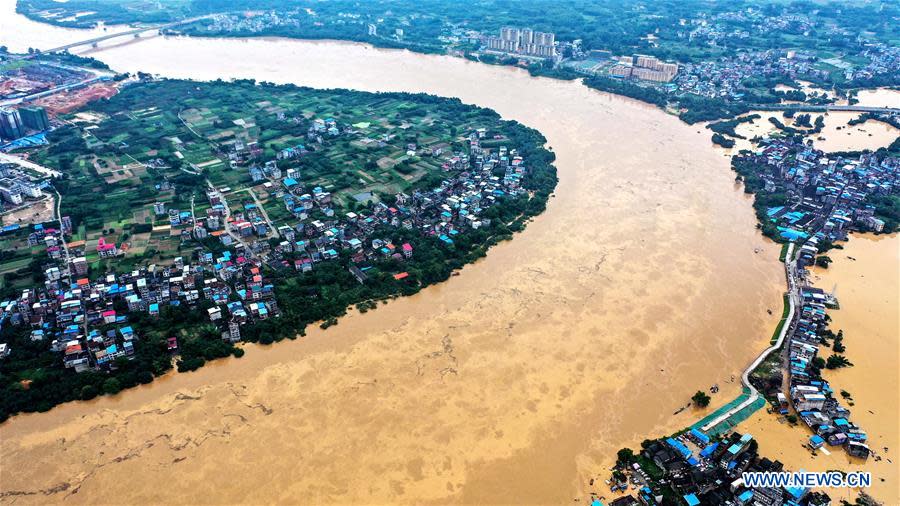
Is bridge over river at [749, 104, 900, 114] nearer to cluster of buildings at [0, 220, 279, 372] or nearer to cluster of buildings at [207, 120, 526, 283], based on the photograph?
cluster of buildings at [207, 120, 526, 283]

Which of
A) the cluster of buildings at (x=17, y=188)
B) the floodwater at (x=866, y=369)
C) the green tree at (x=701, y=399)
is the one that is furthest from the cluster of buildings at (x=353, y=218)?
the floodwater at (x=866, y=369)

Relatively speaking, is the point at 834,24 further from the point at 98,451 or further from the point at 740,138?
the point at 98,451

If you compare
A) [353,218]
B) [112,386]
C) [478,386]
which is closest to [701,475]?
[478,386]

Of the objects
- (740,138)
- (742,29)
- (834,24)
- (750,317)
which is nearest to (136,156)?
(750,317)

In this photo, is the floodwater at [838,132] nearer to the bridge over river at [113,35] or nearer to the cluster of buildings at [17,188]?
the cluster of buildings at [17,188]

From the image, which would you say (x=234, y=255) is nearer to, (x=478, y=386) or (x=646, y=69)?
(x=478, y=386)
